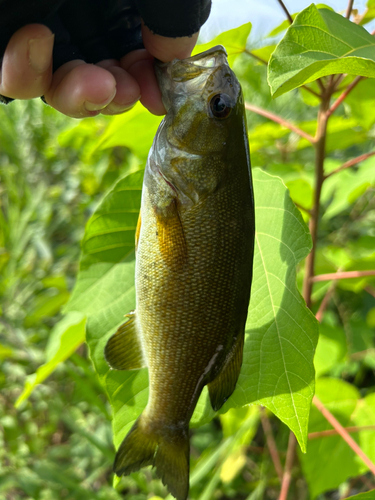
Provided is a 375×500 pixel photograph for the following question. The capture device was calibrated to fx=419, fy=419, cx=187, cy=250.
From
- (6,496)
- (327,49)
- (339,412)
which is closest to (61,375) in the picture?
(6,496)

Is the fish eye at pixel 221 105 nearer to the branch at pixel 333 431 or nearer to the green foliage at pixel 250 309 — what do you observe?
the green foliage at pixel 250 309

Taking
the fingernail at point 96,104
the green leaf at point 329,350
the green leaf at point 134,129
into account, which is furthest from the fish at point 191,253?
the green leaf at point 329,350

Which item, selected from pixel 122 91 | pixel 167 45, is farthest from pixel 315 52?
pixel 122 91

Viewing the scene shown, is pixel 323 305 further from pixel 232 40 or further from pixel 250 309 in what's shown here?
pixel 232 40

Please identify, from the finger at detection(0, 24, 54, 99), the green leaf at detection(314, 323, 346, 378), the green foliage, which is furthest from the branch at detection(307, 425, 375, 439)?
the finger at detection(0, 24, 54, 99)

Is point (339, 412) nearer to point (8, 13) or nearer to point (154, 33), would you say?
point (154, 33)

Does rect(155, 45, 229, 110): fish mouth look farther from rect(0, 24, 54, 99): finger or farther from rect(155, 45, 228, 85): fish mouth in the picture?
rect(0, 24, 54, 99): finger
